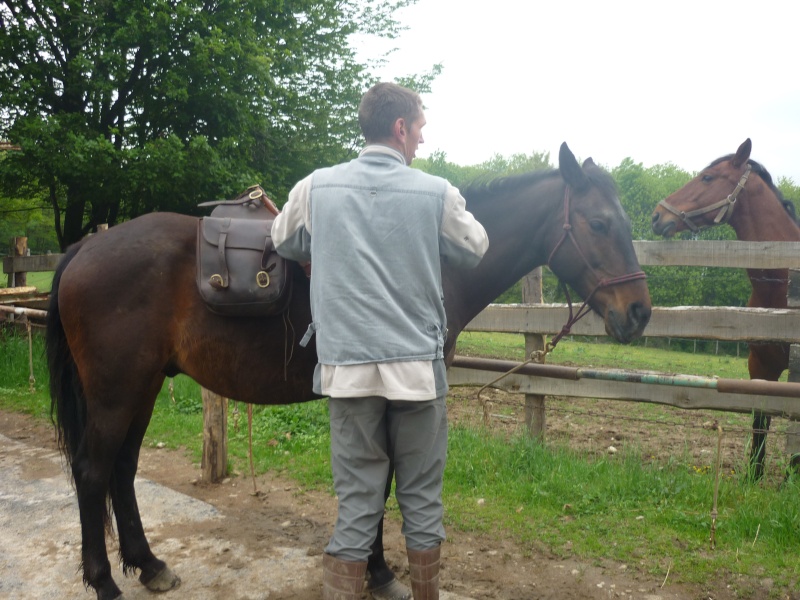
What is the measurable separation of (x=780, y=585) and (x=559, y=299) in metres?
15.5

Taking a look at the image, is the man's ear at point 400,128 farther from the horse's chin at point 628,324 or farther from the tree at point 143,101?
the tree at point 143,101

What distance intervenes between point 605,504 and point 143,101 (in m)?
10.6

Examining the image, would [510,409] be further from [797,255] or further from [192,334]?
[192,334]

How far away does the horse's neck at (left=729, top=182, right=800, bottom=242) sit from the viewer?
15.4ft

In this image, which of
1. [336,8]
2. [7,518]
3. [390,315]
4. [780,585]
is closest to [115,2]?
[336,8]

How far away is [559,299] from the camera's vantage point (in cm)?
1828

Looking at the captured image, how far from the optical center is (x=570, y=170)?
3104 millimetres

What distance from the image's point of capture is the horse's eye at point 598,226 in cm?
305

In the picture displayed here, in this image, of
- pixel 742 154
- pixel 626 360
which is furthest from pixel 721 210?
pixel 626 360

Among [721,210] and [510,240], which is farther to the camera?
[721,210]

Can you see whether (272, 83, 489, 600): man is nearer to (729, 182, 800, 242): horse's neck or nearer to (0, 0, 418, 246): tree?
(729, 182, 800, 242): horse's neck

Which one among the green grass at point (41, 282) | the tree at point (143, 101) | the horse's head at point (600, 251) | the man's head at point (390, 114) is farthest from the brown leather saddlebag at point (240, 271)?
the green grass at point (41, 282)

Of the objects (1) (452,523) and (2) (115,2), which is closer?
(1) (452,523)

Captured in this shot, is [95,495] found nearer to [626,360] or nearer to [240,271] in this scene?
[240,271]
